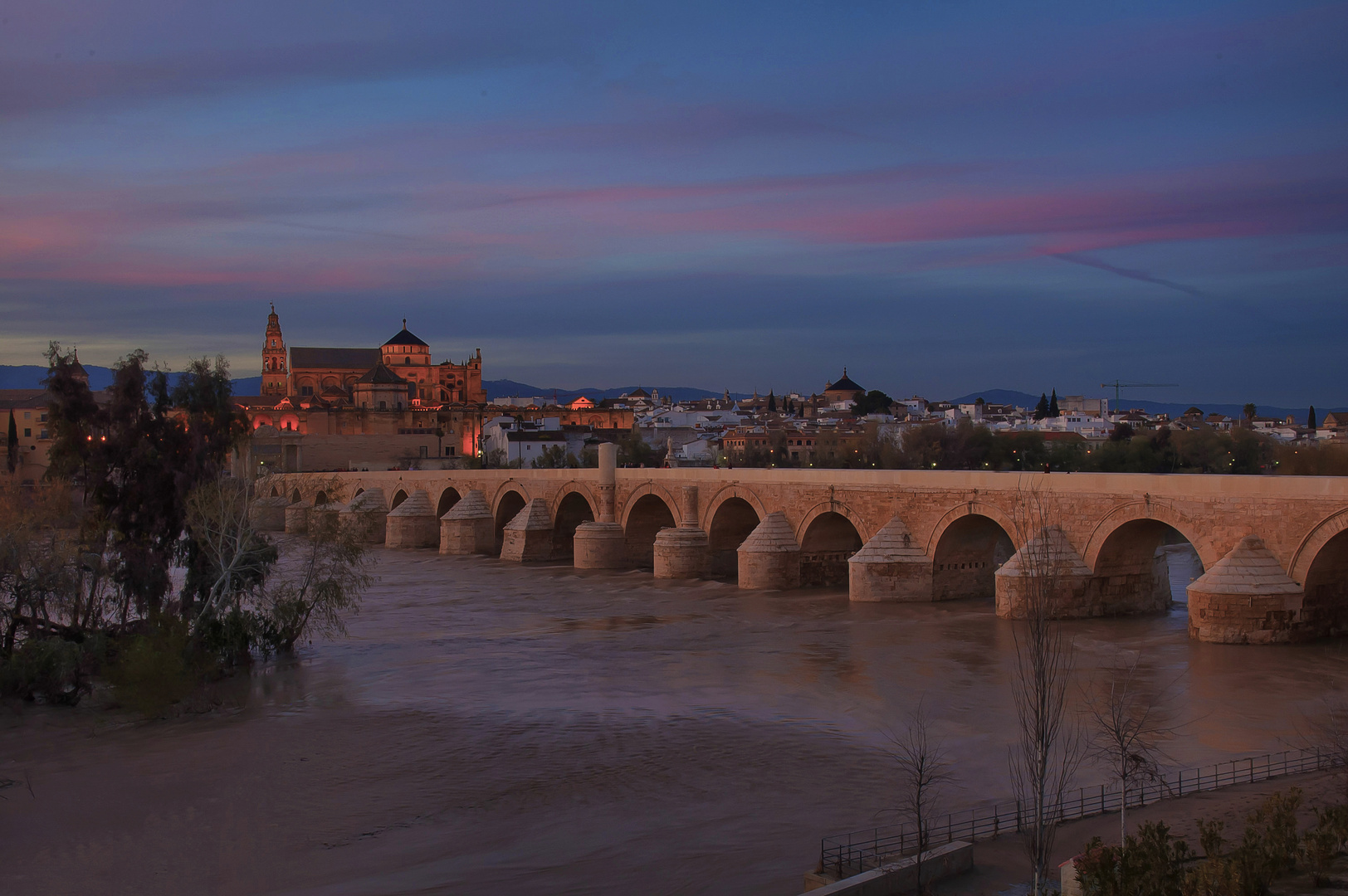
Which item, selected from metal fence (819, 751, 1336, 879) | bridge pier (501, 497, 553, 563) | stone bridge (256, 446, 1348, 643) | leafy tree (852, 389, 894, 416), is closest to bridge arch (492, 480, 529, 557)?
stone bridge (256, 446, 1348, 643)

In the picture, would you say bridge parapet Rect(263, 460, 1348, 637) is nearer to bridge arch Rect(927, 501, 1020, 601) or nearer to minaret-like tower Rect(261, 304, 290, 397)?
bridge arch Rect(927, 501, 1020, 601)

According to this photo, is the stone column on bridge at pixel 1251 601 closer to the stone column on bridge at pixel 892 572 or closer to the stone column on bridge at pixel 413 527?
the stone column on bridge at pixel 892 572

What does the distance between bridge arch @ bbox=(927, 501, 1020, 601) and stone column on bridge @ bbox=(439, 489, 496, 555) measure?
17.9 m

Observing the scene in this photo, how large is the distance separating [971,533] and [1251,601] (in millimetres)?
6637

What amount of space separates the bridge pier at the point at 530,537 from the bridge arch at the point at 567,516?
0.90 feet

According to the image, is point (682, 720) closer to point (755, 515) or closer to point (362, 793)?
point (362, 793)

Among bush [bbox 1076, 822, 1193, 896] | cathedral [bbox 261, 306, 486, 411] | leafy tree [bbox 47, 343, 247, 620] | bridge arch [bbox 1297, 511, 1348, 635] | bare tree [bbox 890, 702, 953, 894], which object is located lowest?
bare tree [bbox 890, 702, 953, 894]

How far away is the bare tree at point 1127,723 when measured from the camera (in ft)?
31.7

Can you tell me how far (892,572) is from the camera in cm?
2086

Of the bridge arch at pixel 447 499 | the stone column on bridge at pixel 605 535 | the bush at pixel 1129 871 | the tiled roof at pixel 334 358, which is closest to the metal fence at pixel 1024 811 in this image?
the bush at pixel 1129 871

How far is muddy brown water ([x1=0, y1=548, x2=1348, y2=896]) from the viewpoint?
902 centimetres

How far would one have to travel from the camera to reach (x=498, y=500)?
36.8 metres

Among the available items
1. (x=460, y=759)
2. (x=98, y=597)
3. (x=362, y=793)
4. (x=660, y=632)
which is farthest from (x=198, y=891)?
(x=660, y=632)

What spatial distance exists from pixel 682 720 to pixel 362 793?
12.7 ft
